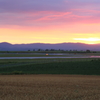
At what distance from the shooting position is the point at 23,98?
9.78 metres

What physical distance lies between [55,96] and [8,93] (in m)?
3.11

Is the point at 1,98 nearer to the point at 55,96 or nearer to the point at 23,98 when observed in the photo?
the point at 23,98

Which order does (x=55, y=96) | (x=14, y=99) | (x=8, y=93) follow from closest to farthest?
(x=14, y=99)
(x=55, y=96)
(x=8, y=93)

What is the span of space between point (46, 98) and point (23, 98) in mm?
1314

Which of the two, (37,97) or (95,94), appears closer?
(37,97)

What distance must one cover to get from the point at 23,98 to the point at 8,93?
1727 mm

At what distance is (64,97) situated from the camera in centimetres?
998

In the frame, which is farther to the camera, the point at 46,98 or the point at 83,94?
the point at 83,94

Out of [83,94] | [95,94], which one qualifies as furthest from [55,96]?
[95,94]

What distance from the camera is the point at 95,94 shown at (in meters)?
10.8

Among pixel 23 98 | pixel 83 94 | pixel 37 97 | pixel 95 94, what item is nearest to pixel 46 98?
pixel 37 97

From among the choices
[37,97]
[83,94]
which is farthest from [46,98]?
[83,94]

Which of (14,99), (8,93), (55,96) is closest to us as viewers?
(14,99)

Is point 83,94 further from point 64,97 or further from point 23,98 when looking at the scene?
point 23,98
